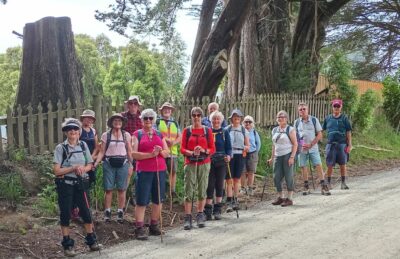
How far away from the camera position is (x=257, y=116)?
632 inches

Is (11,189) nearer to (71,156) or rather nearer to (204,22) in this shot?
(71,156)

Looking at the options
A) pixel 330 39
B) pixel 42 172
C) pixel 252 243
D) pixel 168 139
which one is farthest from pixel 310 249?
pixel 330 39

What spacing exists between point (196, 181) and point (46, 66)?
3.87 m

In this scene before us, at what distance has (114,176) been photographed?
7945mm

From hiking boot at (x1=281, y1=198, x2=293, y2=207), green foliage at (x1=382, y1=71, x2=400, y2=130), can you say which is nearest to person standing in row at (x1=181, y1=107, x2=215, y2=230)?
hiking boot at (x1=281, y1=198, x2=293, y2=207)

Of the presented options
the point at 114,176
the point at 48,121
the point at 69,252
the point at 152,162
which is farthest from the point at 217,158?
the point at 48,121

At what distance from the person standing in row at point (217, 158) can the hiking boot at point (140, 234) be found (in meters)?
1.51

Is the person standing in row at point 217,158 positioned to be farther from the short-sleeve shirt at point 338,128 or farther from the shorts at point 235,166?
the short-sleeve shirt at point 338,128

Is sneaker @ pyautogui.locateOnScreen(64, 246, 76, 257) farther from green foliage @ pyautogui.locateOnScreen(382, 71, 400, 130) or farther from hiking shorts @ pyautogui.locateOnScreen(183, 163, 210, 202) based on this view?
green foliage @ pyautogui.locateOnScreen(382, 71, 400, 130)

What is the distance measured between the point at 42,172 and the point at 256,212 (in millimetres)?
3752

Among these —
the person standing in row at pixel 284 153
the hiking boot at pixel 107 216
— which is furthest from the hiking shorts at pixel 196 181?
the person standing in row at pixel 284 153

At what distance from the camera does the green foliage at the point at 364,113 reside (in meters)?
20.3

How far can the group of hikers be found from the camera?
6.55 m

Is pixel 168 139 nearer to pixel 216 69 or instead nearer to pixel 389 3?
pixel 216 69
